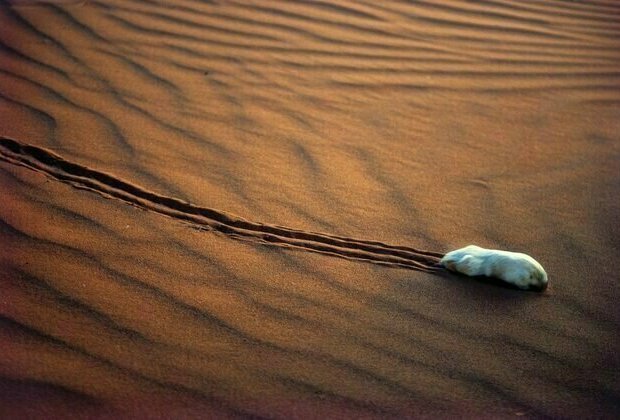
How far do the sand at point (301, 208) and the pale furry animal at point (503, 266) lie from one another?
0.20ft

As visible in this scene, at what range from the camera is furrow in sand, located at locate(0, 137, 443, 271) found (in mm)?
2852

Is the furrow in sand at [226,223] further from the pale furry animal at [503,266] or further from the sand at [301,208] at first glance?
the pale furry animal at [503,266]

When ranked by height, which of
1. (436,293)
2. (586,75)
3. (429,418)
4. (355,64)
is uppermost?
(586,75)

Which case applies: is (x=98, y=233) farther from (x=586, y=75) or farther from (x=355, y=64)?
(x=586, y=75)

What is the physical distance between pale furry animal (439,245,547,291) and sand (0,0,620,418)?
6 centimetres

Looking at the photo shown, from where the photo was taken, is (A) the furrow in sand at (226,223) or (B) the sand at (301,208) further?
(A) the furrow in sand at (226,223)

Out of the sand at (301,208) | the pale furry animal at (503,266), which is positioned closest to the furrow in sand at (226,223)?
the sand at (301,208)

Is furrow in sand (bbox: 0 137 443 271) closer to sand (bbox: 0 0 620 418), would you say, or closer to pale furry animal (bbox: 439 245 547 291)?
sand (bbox: 0 0 620 418)

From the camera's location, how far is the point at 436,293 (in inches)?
105

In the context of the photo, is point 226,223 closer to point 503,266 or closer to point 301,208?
point 301,208

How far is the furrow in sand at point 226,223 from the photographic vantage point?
9.36 ft

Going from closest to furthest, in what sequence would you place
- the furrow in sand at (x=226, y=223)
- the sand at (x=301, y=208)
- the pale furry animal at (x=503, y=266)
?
the sand at (x=301, y=208), the pale furry animal at (x=503, y=266), the furrow in sand at (x=226, y=223)

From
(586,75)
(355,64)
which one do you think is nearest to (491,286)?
(355,64)

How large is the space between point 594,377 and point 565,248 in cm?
78
